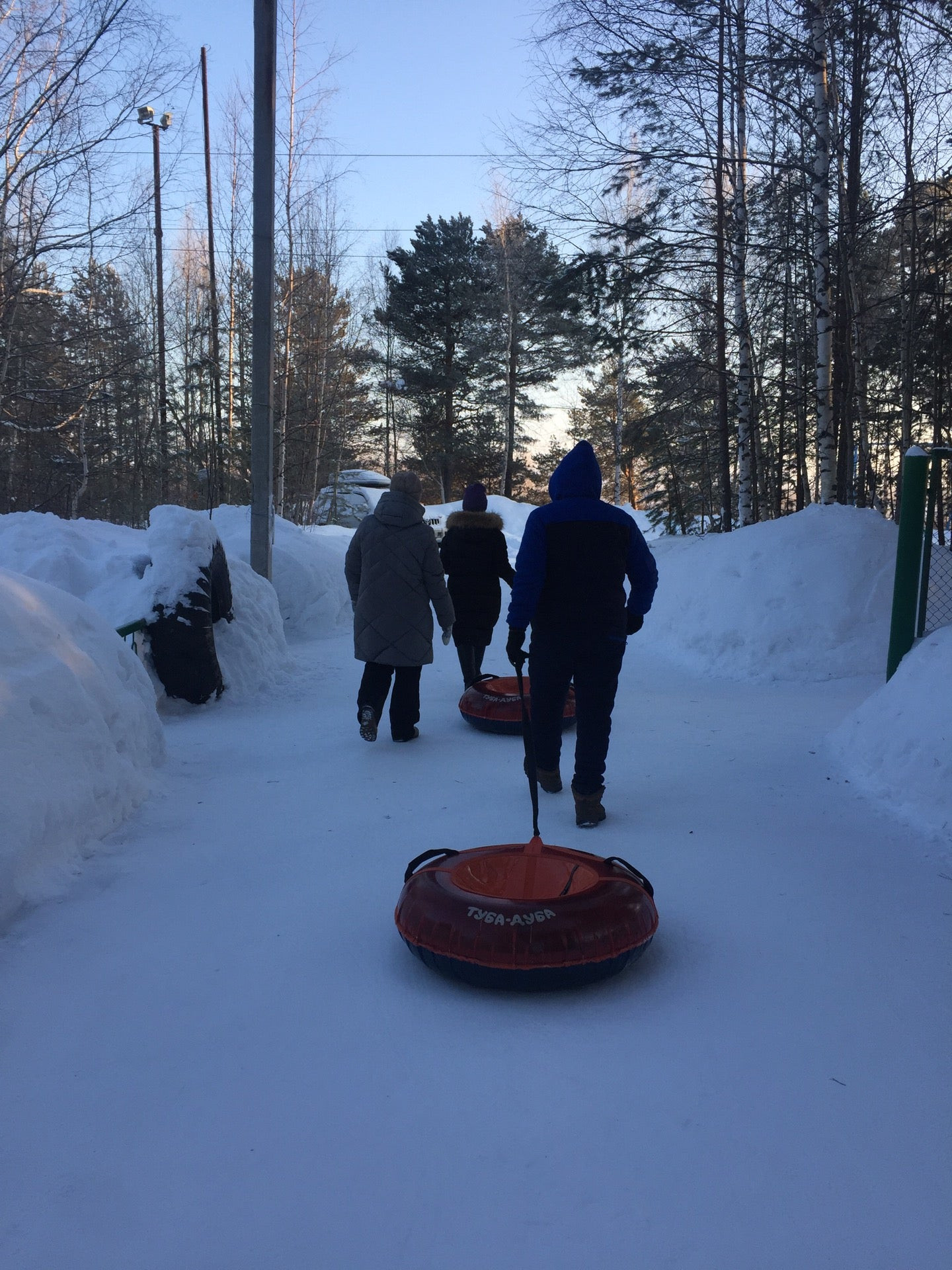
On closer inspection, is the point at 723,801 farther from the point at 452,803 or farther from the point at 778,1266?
the point at 778,1266

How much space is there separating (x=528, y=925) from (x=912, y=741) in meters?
2.95

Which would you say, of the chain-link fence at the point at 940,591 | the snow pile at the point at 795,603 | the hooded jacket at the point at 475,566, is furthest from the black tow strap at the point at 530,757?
the snow pile at the point at 795,603

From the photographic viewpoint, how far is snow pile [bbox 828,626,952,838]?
4.40m

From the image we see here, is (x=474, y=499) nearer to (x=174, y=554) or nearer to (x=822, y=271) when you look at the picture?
(x=174, y=554)

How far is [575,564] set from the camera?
4441mm

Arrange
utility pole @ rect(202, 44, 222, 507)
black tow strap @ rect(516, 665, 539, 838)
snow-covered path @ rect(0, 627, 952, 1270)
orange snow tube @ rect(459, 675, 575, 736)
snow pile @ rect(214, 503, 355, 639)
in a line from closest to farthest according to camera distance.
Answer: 1. snow-covered path @ rect(0, 627, 952, 1270)
2. black tow strap @ rect(516, 665, 539, 838)
3. orange snow tube @ rect(459, 675, 575, 736)
4. snow pile @ rect(214, 503, 355, 639)
5. utility pole @ rect(202, 44, 222, 507)

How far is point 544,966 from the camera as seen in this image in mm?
2789

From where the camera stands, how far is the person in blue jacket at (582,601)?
4441 mm

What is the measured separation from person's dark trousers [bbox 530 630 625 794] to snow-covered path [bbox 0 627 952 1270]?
36 cm

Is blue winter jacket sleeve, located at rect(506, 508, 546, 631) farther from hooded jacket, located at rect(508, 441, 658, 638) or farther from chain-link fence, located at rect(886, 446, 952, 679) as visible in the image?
chain-link fence, located at rect(886, 446, 952, 679)

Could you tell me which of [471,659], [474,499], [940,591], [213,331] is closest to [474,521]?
[474,499]

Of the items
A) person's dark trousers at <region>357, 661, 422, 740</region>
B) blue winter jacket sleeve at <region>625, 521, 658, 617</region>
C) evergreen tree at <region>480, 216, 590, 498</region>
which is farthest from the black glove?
evergreen tree at <region>480, 216, 590, 498</region>

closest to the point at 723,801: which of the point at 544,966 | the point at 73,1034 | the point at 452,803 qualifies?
the point at 452,803

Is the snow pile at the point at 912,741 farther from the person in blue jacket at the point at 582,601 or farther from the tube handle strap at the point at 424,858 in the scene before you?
the tube handle strap at the point at 424,858
